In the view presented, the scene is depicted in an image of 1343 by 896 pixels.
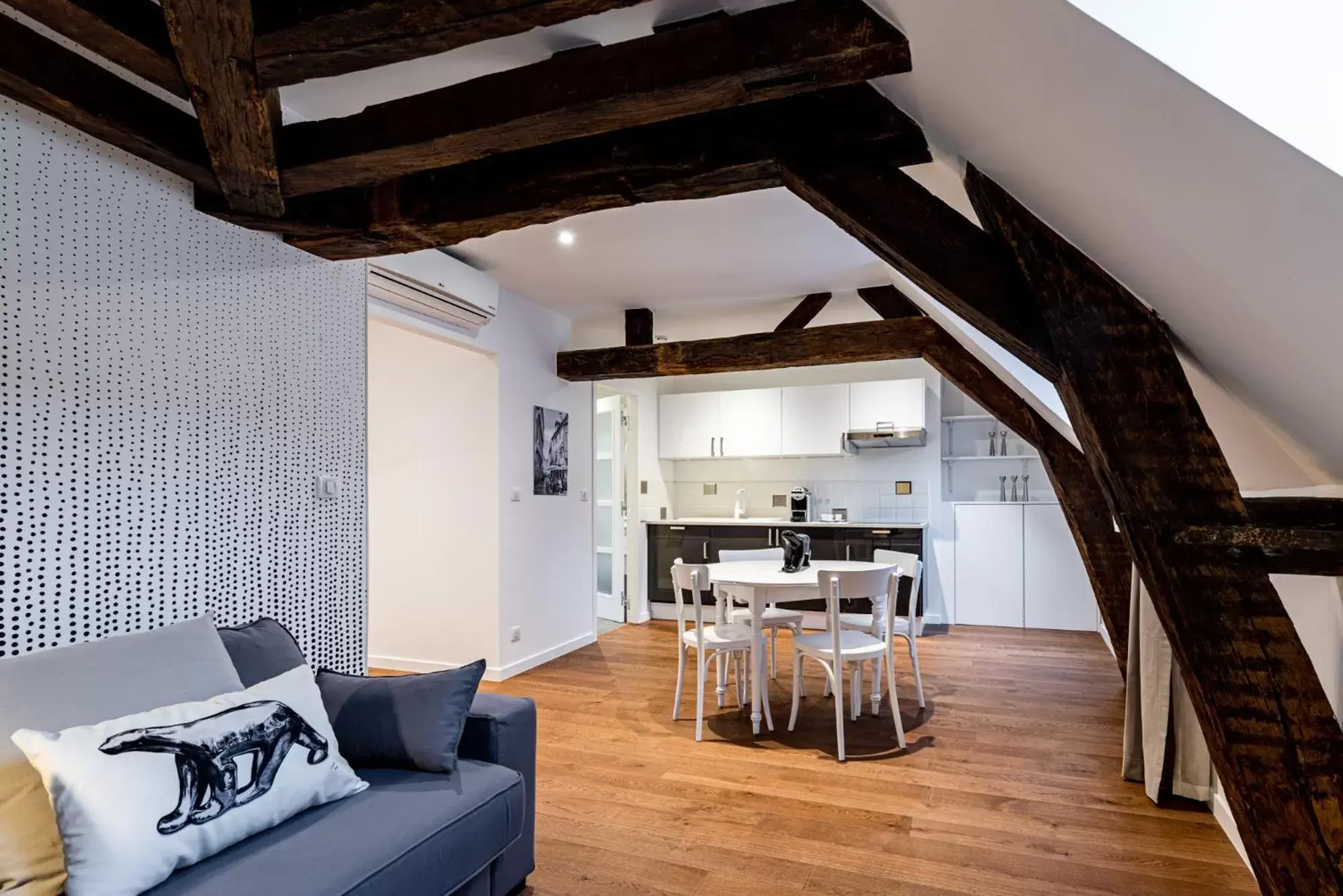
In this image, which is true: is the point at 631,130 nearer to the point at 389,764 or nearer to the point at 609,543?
the point at 389,764

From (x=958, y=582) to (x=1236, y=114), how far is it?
6266mm

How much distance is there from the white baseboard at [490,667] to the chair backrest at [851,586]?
231 centimetres

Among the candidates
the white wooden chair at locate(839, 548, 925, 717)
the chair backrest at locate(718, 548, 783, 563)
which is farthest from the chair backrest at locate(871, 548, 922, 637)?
the chair backrest at locate(718, 548, 783, 563)

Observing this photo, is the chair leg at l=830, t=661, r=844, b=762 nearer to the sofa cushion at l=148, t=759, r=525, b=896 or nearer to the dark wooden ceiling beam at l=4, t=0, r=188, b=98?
the sofa cushion at l=148, t=759, r=525, b=896

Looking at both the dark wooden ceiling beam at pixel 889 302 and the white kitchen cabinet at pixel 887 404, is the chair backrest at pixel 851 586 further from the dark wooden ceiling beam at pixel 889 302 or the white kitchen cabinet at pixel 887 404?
the white kitchen cabinet at pixel 887 404

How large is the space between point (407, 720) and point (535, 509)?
3.27 m

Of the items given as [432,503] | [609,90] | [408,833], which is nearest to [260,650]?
[408,833]

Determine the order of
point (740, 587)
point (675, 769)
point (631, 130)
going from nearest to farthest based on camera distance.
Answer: point (631, 130) < point (675, 769) < point (740, 587)

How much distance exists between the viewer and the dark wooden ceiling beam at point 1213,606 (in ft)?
4.84

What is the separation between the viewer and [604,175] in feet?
7.45

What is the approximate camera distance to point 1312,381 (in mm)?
1380

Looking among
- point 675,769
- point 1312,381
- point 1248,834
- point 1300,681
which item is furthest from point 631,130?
point 675,769

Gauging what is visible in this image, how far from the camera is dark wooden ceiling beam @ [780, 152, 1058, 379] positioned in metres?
2.00

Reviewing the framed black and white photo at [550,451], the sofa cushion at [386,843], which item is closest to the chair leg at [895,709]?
the sofa cushion at [386,843]
